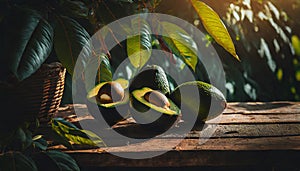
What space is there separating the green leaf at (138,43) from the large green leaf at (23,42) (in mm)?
164

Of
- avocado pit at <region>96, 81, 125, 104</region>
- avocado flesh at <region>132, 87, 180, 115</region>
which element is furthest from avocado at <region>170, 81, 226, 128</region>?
avocado pit at <region>96, 81, 125, 104</region>

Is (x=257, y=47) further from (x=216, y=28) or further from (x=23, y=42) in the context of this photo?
(x=23, y=42)

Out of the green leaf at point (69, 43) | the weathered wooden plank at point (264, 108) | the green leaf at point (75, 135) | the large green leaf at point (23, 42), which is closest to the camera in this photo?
the large green leaf at point (23, 42)

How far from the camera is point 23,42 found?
69 cm

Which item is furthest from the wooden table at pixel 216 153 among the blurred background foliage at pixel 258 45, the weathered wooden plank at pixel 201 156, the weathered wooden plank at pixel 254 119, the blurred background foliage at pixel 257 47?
the blurred background foliage at pixel 258 45

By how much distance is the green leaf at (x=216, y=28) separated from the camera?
0.82 metres

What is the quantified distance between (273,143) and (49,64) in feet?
1.58

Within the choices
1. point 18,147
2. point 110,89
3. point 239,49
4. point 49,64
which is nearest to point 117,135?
point 110,89

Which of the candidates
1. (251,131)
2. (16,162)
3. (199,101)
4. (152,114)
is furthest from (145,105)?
(16,162)

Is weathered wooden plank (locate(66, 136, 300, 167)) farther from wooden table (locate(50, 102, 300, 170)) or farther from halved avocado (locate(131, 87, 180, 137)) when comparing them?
halved avocado (locate(131, 87, 180, 137))

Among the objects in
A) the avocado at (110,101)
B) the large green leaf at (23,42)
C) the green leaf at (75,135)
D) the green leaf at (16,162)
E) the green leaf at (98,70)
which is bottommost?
the avocado at (110,101)

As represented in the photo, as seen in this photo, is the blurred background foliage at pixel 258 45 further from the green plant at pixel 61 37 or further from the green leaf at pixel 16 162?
the green leaf at pixel 16 162

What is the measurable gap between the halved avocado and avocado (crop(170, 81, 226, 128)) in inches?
1.5

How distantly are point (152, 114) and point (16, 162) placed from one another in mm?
385
